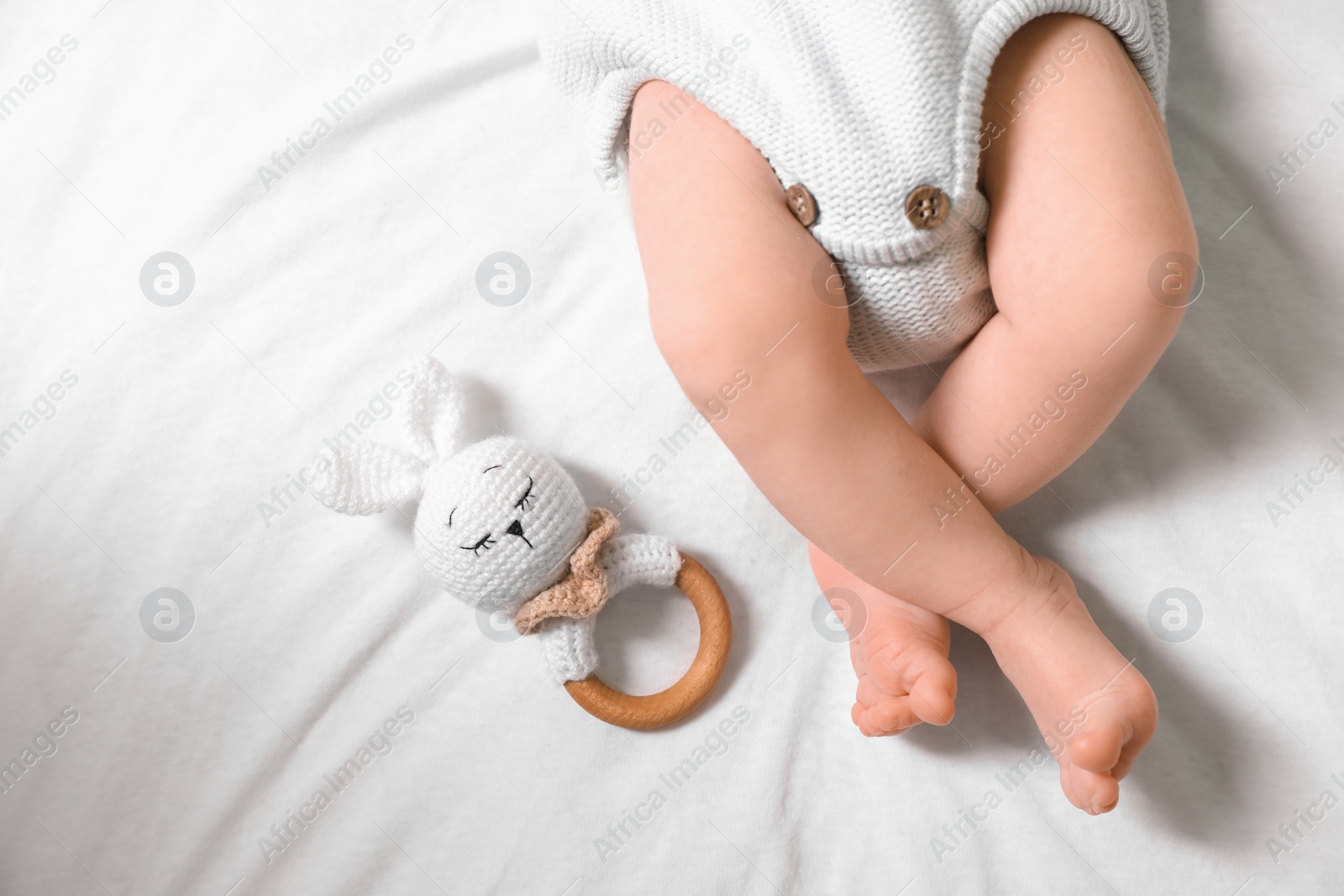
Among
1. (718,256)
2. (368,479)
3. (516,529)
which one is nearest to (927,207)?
(718,256)

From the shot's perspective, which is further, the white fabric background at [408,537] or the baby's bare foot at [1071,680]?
the white fabric background at [408,537]

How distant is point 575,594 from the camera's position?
913 millimetres

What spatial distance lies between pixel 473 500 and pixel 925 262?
46 centimetres

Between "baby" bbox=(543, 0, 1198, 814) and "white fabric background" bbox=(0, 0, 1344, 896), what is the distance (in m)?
0.18

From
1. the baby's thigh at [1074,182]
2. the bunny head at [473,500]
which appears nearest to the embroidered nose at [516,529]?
the bunny head at [473,500]

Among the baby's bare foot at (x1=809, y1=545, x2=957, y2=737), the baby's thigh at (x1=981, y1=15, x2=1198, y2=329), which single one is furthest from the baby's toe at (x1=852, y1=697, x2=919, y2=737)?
the baby's thigh at (x1=981, y1=15, x2=1198, y2=329)

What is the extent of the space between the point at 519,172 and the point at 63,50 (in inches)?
21.2

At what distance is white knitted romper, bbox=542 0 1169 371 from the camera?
75 centimetres

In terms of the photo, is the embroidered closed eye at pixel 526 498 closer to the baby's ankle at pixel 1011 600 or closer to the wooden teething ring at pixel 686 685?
the wooden teething ring at pixel 686 685

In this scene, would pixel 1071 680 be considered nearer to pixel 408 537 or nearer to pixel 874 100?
pixel 874 100

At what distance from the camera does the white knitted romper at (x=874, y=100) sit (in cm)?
75

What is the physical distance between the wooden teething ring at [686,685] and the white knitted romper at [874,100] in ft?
1.04

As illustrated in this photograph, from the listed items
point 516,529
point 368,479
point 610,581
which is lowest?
point 610,581

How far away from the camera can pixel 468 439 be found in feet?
3.32
